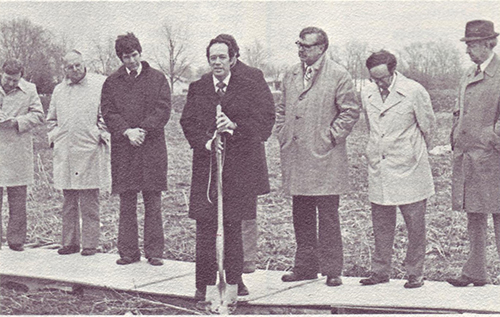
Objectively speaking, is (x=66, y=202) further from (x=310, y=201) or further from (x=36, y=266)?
(x=310, y=201)

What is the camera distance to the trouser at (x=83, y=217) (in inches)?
247

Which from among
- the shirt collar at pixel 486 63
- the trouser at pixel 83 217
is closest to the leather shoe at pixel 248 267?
the trouser at pixel 83 217

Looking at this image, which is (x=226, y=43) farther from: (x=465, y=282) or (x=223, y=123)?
(x=465, y=282)

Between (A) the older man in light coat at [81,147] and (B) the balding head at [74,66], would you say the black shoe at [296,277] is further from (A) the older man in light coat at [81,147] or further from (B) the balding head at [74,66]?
(B) the balding head at [74,66]

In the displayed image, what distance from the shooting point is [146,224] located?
587 cm

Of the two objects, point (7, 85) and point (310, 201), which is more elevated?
point (7, 85)

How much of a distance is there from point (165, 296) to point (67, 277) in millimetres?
958

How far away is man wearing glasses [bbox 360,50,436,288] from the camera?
4.93m

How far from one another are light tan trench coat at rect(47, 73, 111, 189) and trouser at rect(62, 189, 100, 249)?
0.37 feet

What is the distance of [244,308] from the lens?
4723 mm

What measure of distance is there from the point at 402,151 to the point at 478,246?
0.82 m

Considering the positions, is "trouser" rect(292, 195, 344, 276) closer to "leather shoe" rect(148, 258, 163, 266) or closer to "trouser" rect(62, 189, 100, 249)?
"leather shoe" rect(148, 258, 163, 266)

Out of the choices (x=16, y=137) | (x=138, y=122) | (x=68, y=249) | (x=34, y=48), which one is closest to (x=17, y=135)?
(x=16, y=137)

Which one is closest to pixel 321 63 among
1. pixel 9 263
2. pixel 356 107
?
pixel 356 107
